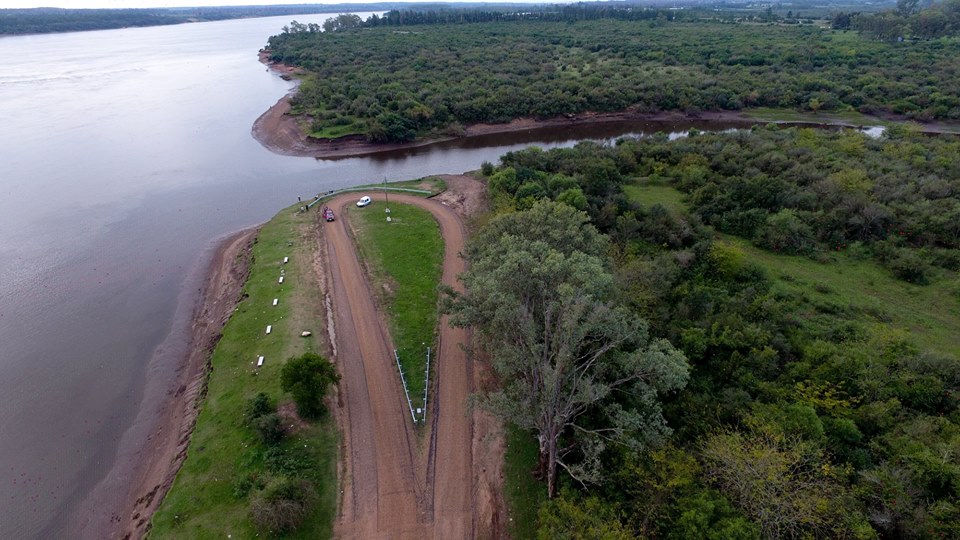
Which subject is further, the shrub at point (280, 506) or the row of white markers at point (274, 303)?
the row of white markers at point (274, 303)

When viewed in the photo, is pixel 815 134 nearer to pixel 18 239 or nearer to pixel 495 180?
pixel 495 180

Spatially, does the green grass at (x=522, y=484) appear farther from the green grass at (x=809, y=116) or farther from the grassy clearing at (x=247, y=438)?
the green grass at (x=809, y=116)

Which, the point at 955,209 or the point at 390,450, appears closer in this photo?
the point at 390,450

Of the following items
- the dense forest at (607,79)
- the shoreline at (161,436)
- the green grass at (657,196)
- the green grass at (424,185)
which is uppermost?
the dense forest at (607,79)

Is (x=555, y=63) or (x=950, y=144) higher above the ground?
(x=555, y=63)

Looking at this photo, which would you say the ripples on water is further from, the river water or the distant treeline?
the distant treeline

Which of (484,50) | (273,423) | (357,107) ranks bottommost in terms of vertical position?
(273,423)

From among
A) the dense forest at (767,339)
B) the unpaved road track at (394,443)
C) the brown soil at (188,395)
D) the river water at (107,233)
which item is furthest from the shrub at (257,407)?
the dense forest at (767,339)

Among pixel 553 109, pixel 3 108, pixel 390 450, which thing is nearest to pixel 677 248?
pixel 390 450
